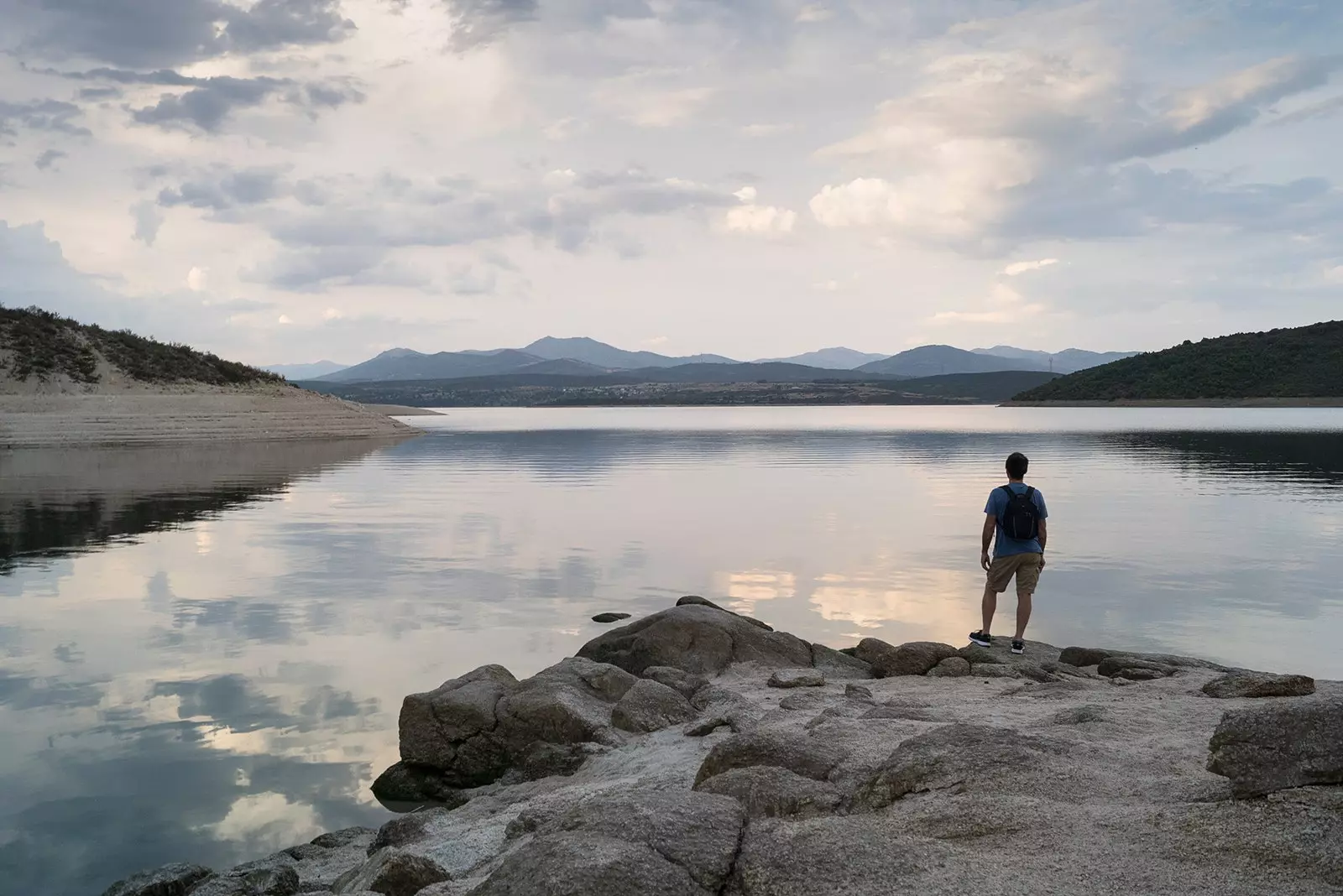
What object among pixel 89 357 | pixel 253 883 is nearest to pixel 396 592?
pixel 253 883

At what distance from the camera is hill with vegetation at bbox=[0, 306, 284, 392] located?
2544 inches

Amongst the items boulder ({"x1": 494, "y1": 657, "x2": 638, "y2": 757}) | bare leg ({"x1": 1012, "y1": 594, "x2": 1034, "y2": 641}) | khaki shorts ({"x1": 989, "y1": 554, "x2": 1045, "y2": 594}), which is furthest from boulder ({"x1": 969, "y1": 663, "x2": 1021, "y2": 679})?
boulder ({"x1": 494, "y1": 657, "x2": 638, "y2": 757})

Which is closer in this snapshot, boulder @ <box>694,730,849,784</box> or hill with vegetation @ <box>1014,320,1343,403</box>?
boulder @ <box>694,730,849,784</box>

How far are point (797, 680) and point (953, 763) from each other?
4.49 m

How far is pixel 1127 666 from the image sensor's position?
1039 centimetres

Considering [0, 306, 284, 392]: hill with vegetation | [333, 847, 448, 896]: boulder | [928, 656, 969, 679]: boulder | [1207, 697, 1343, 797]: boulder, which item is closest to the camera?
[1207, 697, 1343, 797]: boulder

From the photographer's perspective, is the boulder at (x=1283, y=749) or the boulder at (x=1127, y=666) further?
the boulder at (x=1127, y=666)

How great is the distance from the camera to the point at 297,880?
6.62 metres

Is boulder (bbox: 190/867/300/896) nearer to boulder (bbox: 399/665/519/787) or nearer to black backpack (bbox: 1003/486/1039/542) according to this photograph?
boulder (bbox: 399/665/519/787)

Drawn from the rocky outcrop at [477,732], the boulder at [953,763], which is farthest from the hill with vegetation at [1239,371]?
the boulder at [953,763]

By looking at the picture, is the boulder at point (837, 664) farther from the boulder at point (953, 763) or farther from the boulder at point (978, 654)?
the boulder at point (953, 763)

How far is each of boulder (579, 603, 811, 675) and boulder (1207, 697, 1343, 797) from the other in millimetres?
6456

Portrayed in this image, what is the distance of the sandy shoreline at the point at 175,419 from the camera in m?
57.4

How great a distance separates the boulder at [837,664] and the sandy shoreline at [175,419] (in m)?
56.4
